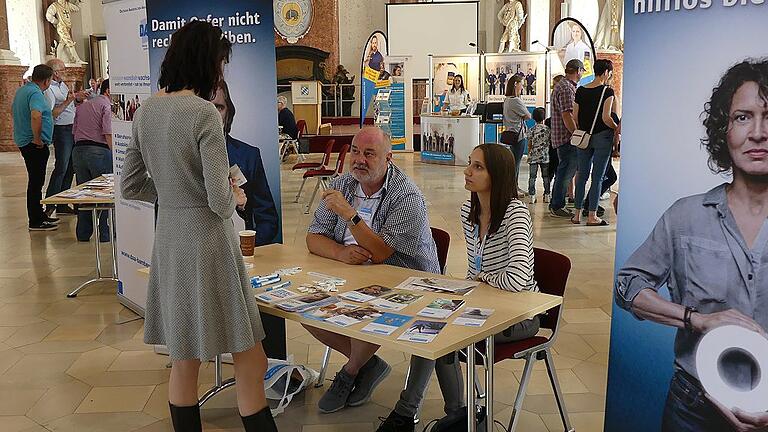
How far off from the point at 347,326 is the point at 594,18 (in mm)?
15010

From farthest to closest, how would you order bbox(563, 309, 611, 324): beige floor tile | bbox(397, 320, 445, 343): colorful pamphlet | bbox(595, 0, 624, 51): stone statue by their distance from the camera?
bbox(595, 0, 624, 51): stone statue, bbox(563, 309, 611, 324): beige floor tile, bbox(397, 320, 445, 343): colorful pamphlet

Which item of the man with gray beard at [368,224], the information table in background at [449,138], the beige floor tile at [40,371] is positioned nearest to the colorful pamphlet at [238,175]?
the man with gray beard at [368,224]

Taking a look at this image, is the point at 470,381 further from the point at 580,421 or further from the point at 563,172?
the point at 563,172

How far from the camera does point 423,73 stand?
17.0 metres

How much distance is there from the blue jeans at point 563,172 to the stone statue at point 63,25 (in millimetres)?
15465

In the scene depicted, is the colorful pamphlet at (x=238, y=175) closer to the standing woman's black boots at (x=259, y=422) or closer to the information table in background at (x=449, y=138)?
the standing woman's black boots at (x=259, y=422)

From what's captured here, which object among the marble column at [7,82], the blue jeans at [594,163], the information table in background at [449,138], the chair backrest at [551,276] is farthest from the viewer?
the marble column at [7,82]

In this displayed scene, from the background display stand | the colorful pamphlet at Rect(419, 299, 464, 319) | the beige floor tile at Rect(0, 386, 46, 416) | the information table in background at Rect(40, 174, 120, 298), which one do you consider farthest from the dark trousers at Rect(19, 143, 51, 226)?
the background display stand

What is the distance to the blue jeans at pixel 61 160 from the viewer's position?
27.5 feet

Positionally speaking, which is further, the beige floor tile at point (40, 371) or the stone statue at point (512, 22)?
the stone statue at point (512, 22)

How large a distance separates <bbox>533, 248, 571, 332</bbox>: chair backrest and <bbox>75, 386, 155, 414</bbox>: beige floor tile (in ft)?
6.26

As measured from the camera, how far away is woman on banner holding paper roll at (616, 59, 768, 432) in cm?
207

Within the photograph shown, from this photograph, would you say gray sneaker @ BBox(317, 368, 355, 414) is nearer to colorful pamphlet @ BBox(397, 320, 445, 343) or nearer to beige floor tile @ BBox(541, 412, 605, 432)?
beige floor tile @ BBox(541, 412, 605, 432)

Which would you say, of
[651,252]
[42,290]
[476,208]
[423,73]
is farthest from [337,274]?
[423,73]
